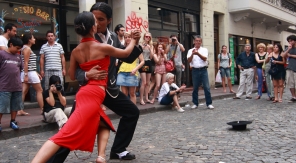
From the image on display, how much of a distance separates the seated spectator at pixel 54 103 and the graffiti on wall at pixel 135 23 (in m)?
5.93

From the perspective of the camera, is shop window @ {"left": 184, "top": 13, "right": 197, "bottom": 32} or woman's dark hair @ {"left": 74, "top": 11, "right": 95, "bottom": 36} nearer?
woman's dark hair @ {"left": 74, "top": 11, "right": 95, "bottom": 36}

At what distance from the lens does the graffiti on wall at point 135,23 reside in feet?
39.6

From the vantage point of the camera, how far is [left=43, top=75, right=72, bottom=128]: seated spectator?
6.36 metres

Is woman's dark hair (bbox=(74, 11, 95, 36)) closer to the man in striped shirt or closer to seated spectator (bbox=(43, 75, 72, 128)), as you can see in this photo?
seated spectator (bbox=(43, 75, 72, 128))

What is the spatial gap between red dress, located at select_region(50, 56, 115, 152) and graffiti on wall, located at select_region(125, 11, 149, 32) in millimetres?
8594

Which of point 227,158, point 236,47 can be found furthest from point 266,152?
point 236,47

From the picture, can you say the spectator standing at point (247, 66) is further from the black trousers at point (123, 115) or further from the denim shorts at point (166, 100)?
the black trousers at point (123, 115)

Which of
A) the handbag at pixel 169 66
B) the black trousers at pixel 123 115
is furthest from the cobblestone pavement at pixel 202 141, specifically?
the handbag at pixel 169 66

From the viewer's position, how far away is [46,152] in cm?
306

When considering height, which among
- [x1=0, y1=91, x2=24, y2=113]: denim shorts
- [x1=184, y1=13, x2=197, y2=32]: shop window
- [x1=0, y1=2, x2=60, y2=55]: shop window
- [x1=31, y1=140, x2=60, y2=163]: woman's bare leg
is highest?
[x1=184, y1=13, x2=197, y2=32]: shop window

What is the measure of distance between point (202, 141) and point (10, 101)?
3.52 m

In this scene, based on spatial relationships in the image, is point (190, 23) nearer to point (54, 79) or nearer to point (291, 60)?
point (291, 60)

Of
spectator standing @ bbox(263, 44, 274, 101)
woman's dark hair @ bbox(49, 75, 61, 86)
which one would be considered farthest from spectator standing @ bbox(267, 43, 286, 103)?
woman's dark hair @ bbox(49, 75, 61, 86)

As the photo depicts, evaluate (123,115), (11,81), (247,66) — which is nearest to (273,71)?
(247,66)
